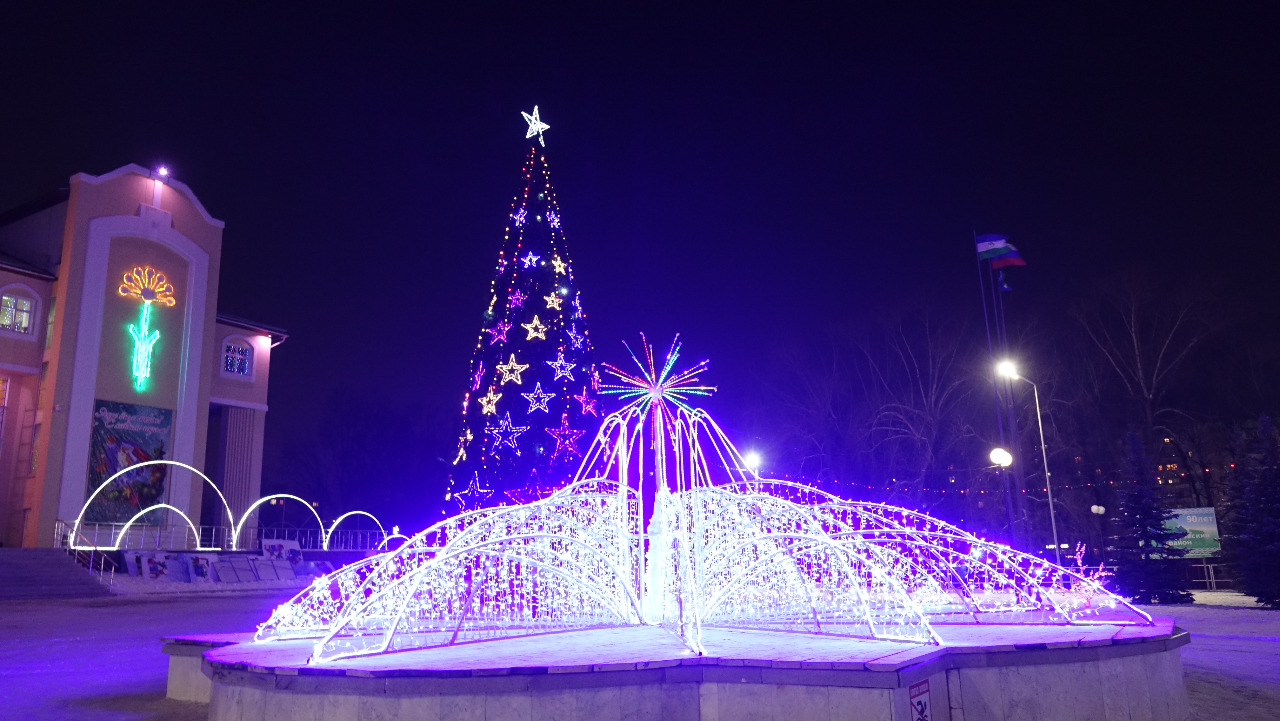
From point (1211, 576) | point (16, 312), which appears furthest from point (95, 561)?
point (1211, 576)

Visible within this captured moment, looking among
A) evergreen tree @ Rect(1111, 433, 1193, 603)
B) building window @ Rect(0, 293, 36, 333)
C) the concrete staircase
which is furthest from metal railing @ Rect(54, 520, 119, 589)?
evergreen tree @ Rect(1111, 433, 1193, 603)

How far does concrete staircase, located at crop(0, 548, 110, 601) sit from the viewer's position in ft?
85.1

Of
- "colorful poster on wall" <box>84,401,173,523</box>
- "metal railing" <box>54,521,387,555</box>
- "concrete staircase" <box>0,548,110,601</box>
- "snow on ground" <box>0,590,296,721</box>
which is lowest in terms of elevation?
"snow on ground" <box>0,590,296,721</box>

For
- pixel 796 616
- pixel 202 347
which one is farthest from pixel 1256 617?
pixel 202 347

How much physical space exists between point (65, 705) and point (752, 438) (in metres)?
29.3

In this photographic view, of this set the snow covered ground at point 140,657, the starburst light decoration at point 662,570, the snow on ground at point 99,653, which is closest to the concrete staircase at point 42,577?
the snow on ground at point 99,653

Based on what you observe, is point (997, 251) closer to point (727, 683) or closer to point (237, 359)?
point (727, 683)

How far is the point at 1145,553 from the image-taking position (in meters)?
26.7

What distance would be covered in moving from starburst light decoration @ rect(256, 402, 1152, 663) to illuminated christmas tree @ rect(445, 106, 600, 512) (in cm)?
1358

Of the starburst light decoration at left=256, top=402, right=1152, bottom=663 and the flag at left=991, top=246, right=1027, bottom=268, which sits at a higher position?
the flag at left=991, top=246, right=1027, bottom=268

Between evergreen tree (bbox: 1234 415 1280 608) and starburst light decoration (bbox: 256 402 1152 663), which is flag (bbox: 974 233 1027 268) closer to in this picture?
evergreen tree (bbox: 1234 415 1280 608)

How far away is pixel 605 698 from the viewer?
23.7 ft

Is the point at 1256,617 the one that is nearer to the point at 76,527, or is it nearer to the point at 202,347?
the point at 76,527

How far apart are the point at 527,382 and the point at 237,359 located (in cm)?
2185
